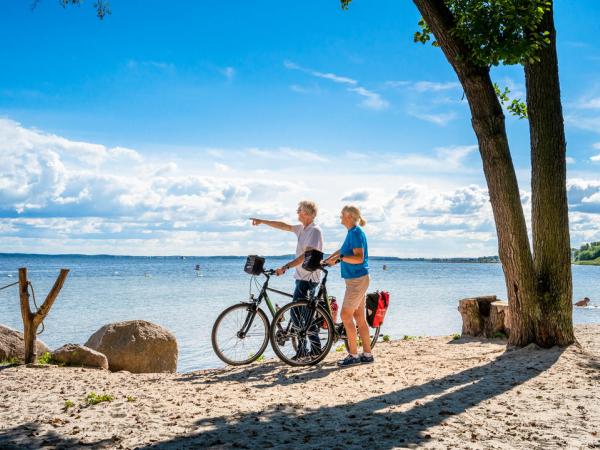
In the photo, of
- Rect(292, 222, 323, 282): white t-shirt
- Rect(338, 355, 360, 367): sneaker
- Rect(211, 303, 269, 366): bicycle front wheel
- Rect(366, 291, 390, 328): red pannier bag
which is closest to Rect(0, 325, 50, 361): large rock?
Rect(211, 303, 269, 366): bicycle front wheel

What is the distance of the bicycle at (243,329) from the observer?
8141 mm

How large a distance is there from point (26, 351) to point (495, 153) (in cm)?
763

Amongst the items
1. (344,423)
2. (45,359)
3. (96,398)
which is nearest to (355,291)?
(344,423)

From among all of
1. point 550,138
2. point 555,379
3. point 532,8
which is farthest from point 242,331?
point 532,8

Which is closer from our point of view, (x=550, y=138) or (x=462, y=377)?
(x=462, y=377)

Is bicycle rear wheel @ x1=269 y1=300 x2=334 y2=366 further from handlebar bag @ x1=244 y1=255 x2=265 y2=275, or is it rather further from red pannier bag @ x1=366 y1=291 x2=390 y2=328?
red pannier bag @ x1=366 y1=291 x2=390 y2=328

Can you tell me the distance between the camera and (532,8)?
804 cm

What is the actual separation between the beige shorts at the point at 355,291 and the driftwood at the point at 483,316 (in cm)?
394

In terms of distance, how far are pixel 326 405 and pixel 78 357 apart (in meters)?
4.64

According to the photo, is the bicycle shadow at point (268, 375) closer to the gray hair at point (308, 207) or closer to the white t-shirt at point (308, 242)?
the white t-shirt at point (308, 242)

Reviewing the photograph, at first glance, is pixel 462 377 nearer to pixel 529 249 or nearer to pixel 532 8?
pixel 529 249

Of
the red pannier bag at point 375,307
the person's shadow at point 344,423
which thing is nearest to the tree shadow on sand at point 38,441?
the person's shadow at point 344,423

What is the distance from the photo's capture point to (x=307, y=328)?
8.28m

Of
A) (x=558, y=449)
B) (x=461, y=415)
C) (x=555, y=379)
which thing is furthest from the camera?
(x=555, y=379)
